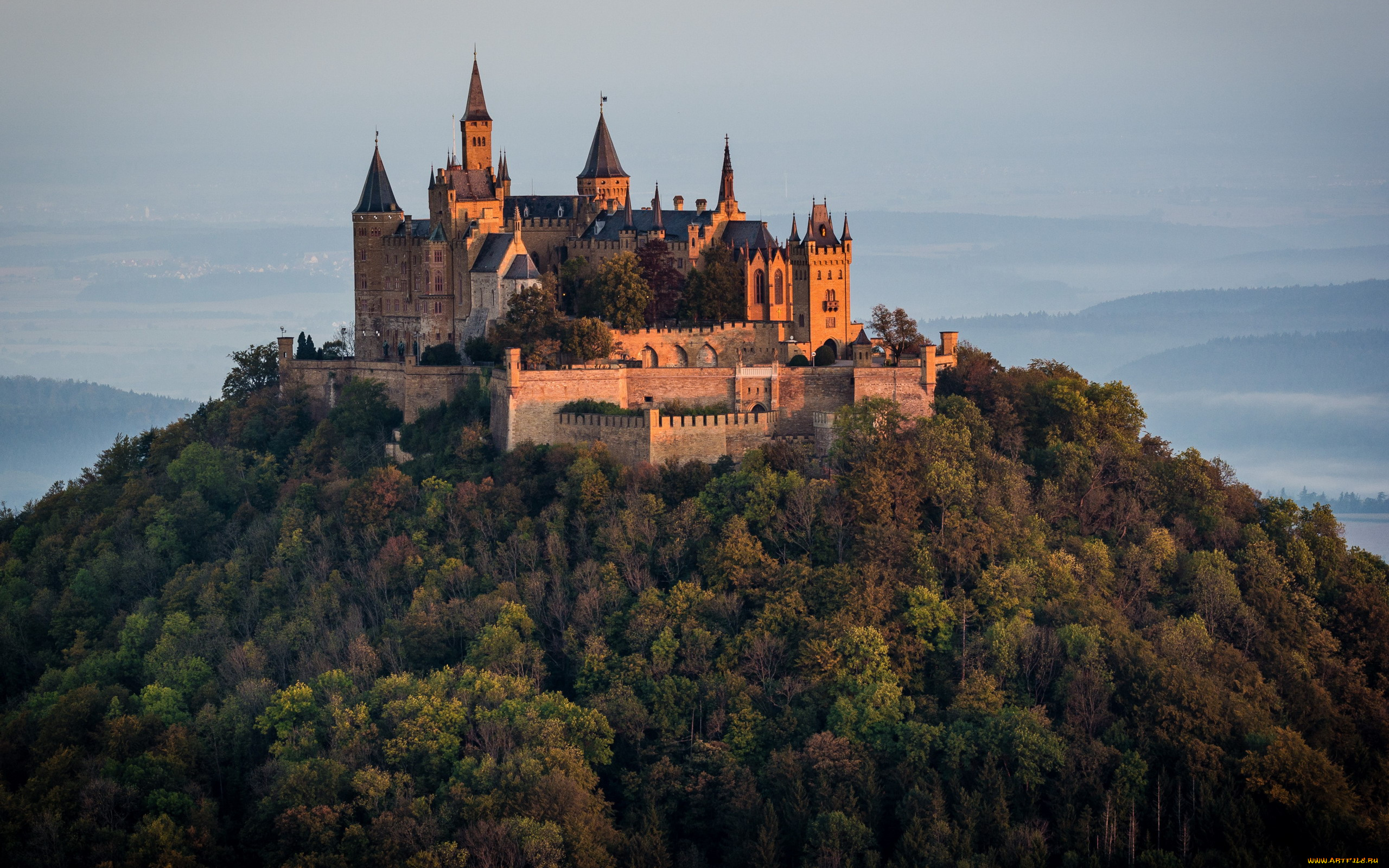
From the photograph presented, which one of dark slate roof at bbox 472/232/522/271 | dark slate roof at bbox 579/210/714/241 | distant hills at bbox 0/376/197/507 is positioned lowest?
distant hills at bbox 0/376/197/507

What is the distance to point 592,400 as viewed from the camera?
63.0m

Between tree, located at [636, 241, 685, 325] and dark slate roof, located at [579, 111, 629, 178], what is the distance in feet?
23.5

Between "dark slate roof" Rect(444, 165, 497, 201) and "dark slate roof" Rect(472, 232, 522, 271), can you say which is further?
"dark slate roof" Rect(444, 165, 497, 201)

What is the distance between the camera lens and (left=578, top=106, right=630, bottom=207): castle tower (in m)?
73.7

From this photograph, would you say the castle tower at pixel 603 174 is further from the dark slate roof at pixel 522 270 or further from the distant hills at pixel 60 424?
the distant hills at pixel 60 424

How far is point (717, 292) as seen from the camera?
66312mm

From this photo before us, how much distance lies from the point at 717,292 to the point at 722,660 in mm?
16865

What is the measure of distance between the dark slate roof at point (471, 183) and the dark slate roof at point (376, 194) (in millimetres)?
3263

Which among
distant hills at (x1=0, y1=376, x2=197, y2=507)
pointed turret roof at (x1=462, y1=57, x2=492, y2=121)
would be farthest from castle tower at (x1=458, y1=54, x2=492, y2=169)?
distant hills at (x1=0, y1=376, x2=197, y2=507)

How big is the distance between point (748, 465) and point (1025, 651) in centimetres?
1134

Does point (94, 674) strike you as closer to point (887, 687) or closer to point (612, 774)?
point (612, 774)

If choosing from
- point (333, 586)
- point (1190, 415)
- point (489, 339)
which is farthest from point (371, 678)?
point (1190, 415)

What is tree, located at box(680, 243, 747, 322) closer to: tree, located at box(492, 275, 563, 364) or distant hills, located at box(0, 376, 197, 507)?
tree, located at box(492, 275, 563, 364)

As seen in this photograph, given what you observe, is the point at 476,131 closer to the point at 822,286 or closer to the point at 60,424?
the point at 822,286
